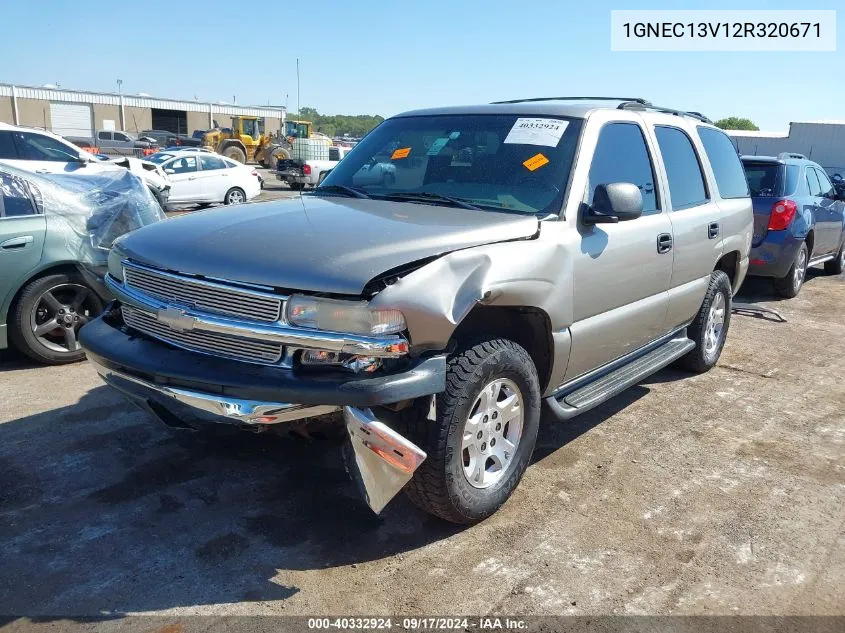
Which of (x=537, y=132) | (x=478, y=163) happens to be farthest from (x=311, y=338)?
(x=537, y=132)

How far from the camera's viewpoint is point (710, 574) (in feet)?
10.0

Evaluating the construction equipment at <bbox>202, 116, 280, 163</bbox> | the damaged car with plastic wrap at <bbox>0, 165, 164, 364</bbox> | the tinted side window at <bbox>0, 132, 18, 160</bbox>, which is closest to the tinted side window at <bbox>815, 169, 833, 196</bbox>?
the damaged car with plastic wrap at <bbox>0, 165, 164, 364</bbox>

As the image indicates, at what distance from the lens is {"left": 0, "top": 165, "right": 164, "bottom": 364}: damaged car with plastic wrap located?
5.20m

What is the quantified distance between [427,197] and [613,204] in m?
0.99

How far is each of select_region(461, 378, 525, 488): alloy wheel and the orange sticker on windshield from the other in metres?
1.23

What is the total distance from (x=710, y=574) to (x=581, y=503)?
28.9 inches

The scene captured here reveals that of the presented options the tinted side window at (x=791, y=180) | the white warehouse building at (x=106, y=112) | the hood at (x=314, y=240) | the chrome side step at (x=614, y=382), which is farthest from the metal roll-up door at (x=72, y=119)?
the chrome side step at (x=614, y=382)

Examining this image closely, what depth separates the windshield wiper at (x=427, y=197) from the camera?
3727 mm

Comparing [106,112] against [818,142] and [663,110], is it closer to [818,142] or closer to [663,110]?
[818,142]

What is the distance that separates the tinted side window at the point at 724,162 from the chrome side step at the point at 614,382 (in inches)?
53.9

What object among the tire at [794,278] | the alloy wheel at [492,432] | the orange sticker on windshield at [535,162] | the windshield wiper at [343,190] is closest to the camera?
the alloy wheel at [492,432]

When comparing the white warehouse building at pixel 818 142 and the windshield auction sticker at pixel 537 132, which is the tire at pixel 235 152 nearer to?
the white warehouse building at pixel 818 142

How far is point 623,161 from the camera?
4.23 metres

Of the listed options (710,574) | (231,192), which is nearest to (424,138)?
(710,574)
